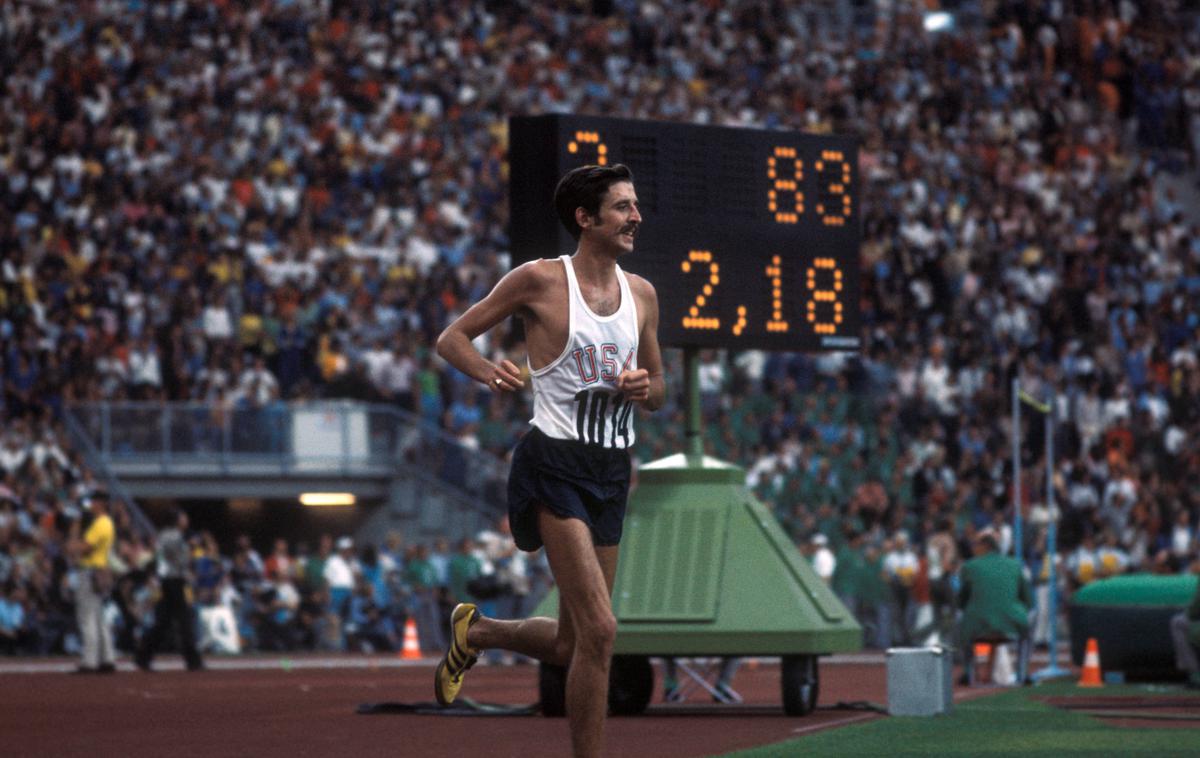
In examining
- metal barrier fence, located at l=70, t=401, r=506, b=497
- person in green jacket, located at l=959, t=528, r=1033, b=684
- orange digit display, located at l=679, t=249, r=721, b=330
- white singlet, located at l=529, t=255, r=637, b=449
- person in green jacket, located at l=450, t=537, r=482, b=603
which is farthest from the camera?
metal barrier fence, located at l=70, t=401, r=506, b=497

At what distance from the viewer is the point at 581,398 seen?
8.57m

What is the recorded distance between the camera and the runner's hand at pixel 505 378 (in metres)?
8.27

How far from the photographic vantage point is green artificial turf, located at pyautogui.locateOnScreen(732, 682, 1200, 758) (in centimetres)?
1122

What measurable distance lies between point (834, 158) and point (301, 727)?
16.6ft

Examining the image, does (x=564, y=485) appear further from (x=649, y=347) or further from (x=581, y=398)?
(x=649, y=347)

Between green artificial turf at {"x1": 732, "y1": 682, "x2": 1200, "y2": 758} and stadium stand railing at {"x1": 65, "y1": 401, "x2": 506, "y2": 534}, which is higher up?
stadium stand railing at {"x1": 65, "y1": 401, "x2": 506, "y2": 534}

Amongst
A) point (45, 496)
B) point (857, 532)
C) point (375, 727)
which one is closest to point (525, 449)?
point (375, 727)

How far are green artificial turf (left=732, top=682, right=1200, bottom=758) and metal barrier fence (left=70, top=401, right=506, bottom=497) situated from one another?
604 inches

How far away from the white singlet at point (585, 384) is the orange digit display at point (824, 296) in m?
7.07

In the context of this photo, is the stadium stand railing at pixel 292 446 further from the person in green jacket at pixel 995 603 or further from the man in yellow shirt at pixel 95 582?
the person in green jacket at pixel 995 603

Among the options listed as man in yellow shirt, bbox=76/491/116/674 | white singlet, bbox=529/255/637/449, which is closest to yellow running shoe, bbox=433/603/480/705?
white singlet, bbox=529/255/637/449

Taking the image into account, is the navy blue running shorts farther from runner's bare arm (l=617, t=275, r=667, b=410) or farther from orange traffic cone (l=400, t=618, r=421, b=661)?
orange traffic cone (l=400, t=618, r=421, b=661)

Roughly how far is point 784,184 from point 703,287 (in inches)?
41.1

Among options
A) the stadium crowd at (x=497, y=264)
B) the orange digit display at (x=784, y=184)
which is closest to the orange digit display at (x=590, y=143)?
the orange digit display at (x=784, y=184)
